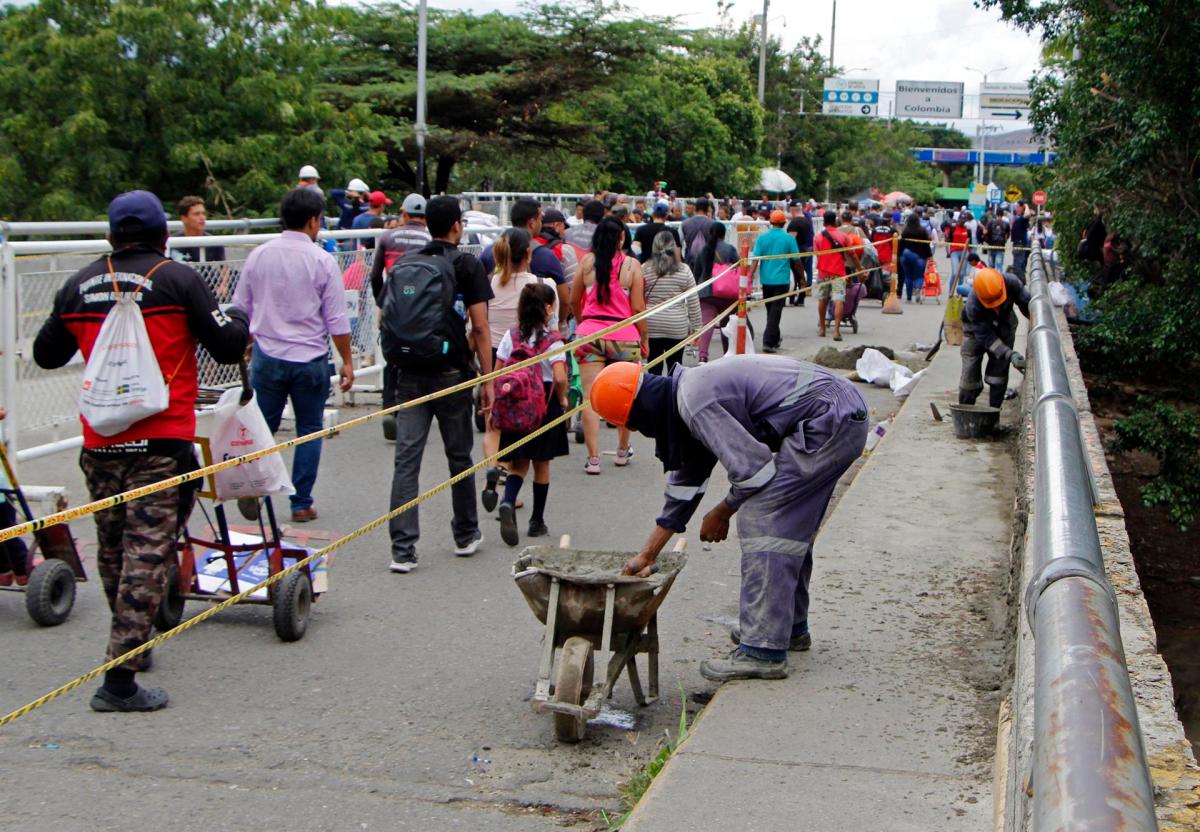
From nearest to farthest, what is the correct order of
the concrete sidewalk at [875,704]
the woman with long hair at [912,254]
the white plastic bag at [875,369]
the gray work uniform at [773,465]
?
the concrete sidewalk at [875,704] → the gray work uniform at [773,465] → the white plastic bag at [875,369] → the woman with long hair at [912,254]

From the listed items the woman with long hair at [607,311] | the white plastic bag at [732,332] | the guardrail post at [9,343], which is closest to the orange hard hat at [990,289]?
the woman with long hair at [607,311]

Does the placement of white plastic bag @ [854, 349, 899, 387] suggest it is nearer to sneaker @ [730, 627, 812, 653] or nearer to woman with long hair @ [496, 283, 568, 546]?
woman with long hair @ [496, 283, 568, 546]

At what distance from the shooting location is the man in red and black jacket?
506cm

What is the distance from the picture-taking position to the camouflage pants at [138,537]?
199 inches

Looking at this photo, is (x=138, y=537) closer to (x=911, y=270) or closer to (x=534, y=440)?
(x=534, y=440)

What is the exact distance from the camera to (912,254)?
25922 millimetres

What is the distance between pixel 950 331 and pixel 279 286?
10.7 meters

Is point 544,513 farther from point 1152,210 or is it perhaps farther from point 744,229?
point 744,229

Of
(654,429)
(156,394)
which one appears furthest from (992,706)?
(156,394)

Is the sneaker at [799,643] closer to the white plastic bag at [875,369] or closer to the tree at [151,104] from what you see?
the white plastic bag at [875,369]

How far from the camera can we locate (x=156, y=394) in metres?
4.98

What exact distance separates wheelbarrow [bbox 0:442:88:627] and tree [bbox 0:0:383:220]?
14.4 meters

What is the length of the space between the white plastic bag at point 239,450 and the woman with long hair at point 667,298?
5.29m

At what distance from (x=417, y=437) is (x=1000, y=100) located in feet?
200
